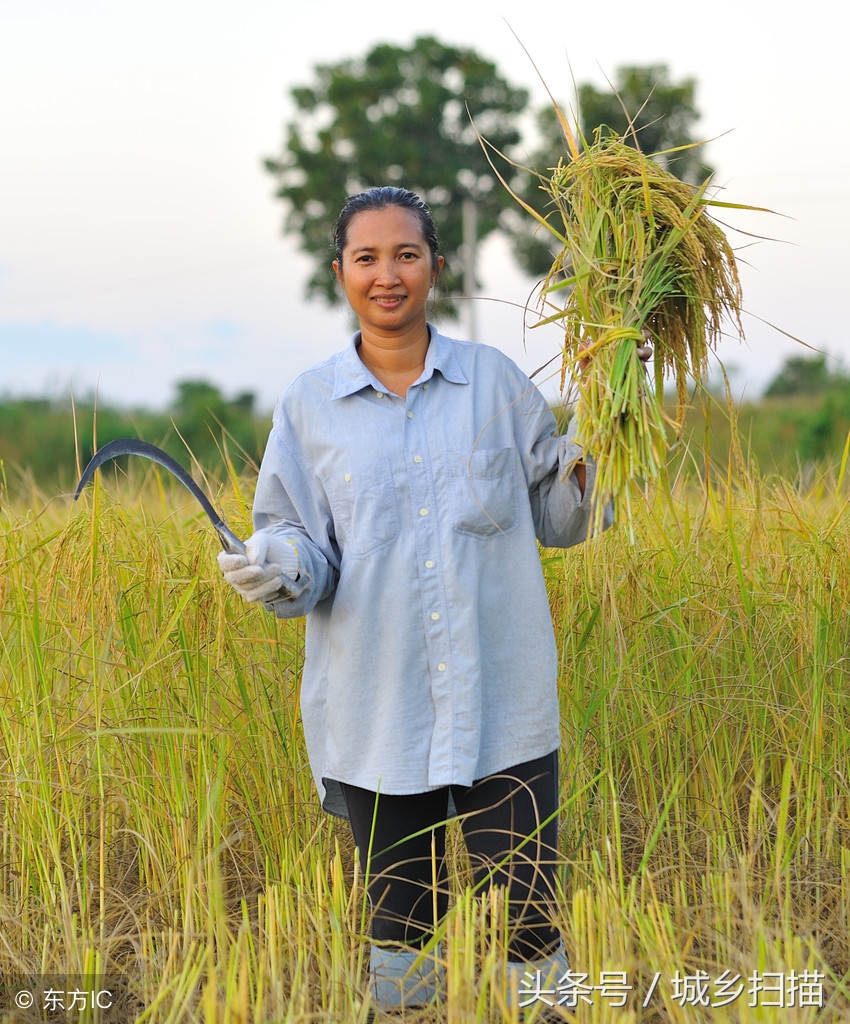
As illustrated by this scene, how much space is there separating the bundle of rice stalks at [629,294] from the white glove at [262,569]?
0.50m

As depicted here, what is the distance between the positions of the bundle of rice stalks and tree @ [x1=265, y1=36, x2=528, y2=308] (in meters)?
17.9

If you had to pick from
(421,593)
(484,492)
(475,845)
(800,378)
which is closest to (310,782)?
(475,845)

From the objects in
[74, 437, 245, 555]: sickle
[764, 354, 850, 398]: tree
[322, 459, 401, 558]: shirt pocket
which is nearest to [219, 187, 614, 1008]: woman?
[322, 459, 401, 558]: shirt pocket

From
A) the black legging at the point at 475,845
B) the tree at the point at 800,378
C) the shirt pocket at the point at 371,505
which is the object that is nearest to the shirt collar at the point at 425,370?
the shirt pocket at the point at 371,505

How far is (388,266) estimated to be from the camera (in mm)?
1887

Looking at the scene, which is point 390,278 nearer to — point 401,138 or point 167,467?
point 167,467

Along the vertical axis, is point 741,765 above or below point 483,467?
below

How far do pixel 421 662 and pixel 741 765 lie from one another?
108cm

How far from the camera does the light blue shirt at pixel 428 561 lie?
187 centimetres

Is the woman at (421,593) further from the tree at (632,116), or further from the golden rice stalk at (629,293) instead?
the tree at (632,116)

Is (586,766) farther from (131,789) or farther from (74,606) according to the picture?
(74,606)

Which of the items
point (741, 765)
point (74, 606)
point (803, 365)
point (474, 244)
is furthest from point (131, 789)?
point (474, 244)

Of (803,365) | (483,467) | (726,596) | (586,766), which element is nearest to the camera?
(483,467)

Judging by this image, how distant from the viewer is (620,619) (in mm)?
2666
